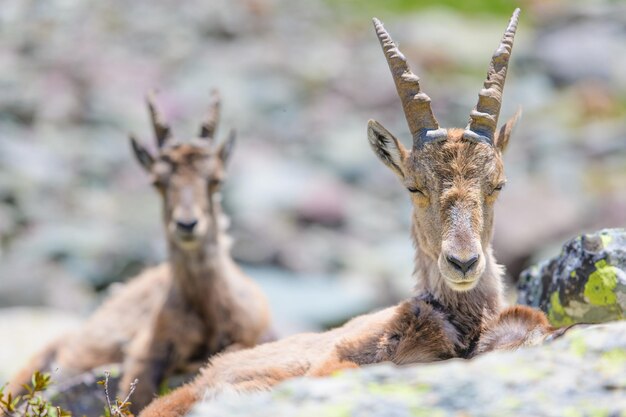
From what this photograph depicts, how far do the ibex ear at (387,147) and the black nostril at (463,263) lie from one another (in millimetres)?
1431

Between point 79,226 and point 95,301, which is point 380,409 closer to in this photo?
point 95,301

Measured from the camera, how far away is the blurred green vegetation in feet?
194

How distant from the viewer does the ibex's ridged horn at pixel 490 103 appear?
29.9 feet

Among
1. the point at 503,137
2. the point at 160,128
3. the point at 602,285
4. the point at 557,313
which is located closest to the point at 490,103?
the point at 503,137

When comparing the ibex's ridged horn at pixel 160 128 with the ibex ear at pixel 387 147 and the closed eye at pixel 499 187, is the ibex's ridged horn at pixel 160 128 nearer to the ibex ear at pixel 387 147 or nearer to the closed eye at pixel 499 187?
the ibex ear at pixel 387 147

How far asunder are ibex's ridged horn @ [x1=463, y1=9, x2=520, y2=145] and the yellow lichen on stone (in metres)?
1.41

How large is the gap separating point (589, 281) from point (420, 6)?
54.2 m

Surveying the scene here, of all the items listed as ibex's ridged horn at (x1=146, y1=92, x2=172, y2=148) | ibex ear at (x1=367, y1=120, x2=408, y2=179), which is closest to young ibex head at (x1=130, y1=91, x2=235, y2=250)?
ibex's ridged horn at (x1=146, y1=92, x2=172, y2=148)

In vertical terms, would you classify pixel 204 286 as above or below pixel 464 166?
below

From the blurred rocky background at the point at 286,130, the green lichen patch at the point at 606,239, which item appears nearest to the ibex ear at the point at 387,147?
the green lichen patch at the point at 606,239

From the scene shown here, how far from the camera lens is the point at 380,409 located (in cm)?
554

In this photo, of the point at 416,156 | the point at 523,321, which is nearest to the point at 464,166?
the point at 416,156

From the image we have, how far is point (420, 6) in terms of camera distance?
6153cm

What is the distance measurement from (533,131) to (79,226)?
66.6 ft
